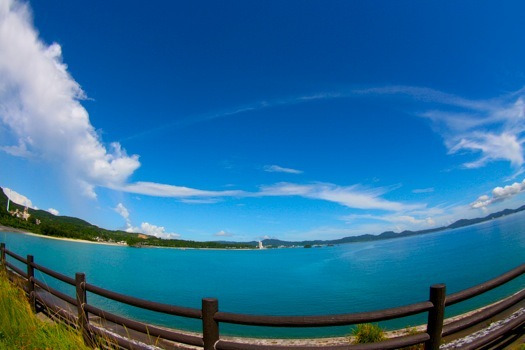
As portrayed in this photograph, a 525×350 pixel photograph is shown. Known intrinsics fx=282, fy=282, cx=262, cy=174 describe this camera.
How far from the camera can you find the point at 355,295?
131 feet

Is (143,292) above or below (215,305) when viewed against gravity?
below

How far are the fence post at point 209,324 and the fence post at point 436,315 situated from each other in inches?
84.6

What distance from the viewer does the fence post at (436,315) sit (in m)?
2.81

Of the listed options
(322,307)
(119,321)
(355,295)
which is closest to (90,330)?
(119,321)

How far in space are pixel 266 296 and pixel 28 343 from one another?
43.6 meters

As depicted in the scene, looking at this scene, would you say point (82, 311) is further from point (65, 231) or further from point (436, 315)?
point (65, 231)

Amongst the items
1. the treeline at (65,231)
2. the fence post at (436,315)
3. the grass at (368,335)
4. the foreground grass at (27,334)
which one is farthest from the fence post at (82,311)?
the treeline at (65,231)

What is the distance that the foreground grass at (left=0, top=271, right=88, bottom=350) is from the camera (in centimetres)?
296

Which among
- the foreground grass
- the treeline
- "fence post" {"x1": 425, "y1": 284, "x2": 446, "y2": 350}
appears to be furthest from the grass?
the treeline

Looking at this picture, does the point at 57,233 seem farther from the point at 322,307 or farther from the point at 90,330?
the point at 90,330

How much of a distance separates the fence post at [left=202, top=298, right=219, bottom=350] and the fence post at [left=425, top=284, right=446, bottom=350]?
2.15m

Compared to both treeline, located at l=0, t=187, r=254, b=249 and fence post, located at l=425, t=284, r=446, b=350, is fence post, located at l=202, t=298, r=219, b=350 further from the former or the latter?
treeline, located at l=0, t=187, r=254, b=249

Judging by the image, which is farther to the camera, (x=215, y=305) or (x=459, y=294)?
(x=459, y=294)

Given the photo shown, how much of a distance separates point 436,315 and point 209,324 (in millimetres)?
2263
